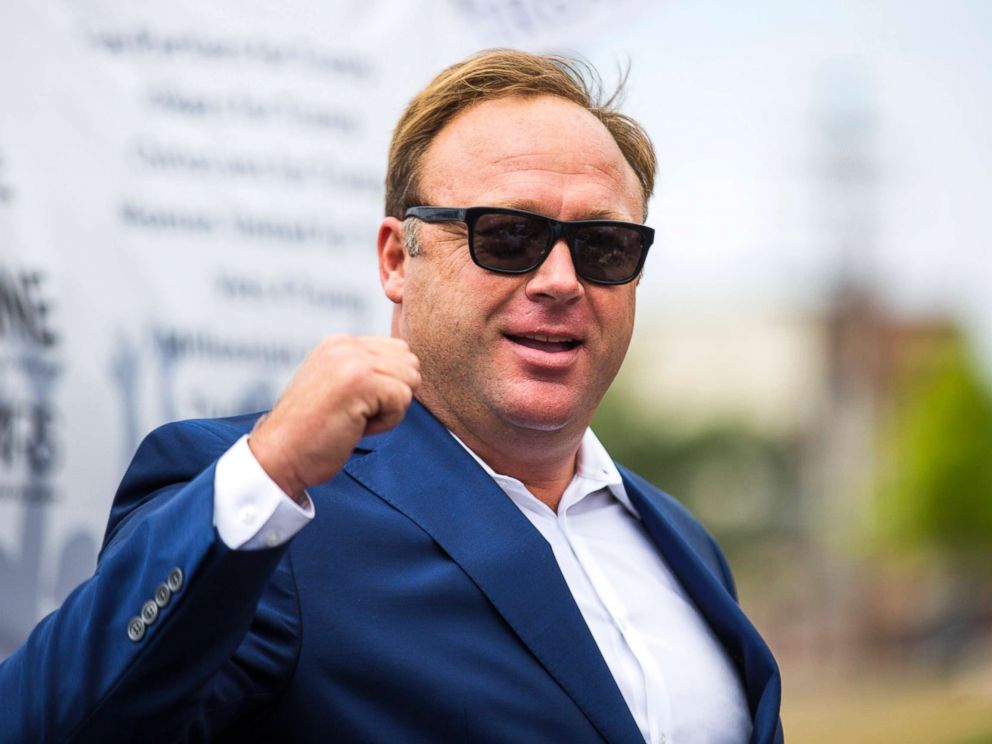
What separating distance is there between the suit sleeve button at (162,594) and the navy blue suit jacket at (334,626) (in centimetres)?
1

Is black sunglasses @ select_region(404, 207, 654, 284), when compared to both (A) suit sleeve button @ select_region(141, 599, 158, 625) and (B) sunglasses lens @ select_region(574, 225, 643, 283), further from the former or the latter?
(A) suit sleeve button @ select_region(141, 599, 158, 625)

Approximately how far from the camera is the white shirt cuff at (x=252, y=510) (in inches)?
70.1

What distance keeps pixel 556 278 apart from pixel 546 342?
0.13 m

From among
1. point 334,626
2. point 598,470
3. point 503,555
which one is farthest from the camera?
point 598,470

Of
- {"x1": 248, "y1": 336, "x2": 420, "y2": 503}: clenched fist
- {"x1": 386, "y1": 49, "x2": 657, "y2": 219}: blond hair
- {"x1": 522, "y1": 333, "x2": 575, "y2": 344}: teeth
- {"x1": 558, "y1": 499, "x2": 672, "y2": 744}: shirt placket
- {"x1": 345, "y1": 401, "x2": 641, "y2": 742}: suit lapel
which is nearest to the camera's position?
{"x1": 248, "y1": 336, "x2": 420, "y2": 503}: clenched fist

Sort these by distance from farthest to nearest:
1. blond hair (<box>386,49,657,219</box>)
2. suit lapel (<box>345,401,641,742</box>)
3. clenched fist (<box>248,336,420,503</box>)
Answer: blond hair (<box>386,49,657,219</box>) → suit lapel (<box>345,401,641,742</box>) → clenched fist (<box>248,336,420,503</box>)

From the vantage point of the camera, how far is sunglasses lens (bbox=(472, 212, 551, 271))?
259 centimetres

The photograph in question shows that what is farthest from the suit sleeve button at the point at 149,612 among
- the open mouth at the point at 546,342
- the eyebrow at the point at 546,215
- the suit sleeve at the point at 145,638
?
the eyebrow at the point at 546,215

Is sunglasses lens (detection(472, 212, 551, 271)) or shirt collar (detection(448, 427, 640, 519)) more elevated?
sunglasses lens (detection(472, 212, 551, 271))

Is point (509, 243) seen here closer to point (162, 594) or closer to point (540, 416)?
point (540, 416)

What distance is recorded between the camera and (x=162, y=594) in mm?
1801

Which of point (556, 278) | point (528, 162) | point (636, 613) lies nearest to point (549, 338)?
point (556, 278)

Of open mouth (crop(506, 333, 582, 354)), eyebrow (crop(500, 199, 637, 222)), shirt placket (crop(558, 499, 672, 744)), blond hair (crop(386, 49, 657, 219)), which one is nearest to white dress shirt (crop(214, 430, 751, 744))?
shirt placket (crop(558, 499, 672, 744))

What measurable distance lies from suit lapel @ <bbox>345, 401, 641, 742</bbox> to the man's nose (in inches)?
14.2
